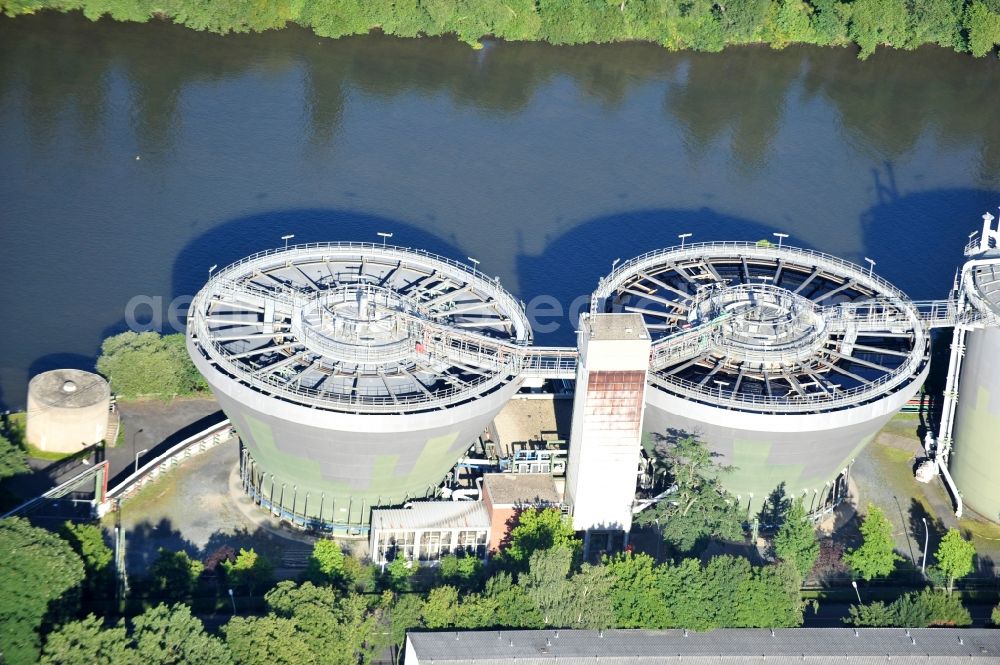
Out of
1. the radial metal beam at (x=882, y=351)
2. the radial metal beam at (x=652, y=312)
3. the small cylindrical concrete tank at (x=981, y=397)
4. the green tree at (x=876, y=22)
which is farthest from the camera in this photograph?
the green tree at (x=876, y=22)

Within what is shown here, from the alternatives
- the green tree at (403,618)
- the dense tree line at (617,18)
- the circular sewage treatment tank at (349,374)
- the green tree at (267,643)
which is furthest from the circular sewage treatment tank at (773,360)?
the dense tree line at (617,18)

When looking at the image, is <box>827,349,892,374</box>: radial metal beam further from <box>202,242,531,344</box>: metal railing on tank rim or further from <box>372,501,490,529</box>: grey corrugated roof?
<box>372,501,490,529</box>: grey corrugated roof

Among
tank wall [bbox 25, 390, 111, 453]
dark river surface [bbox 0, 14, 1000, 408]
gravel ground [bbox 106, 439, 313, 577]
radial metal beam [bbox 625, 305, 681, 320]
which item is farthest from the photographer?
Answer: dark river surface [bbox 0, 14, 1000, 408]

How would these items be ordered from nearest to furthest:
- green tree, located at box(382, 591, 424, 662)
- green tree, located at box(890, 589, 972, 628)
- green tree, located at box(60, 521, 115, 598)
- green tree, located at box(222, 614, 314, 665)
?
1. green tree, located at box(222, 614, 314, 665)
2. green tree, located at box(382, 591, 424, 662)
3. green tree, located at box(60, 521, 115, 598)
4. green tree, located at box(890, 589, 972, 628)

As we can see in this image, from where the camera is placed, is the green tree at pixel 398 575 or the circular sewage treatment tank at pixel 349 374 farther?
the green tree at pixel 398 575

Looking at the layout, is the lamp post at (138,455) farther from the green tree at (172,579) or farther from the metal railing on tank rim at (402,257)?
the metal railing on tank rim at (402,257)

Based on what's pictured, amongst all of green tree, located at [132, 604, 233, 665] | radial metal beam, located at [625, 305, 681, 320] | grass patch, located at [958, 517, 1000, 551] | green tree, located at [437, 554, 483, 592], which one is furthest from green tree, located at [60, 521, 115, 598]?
grass patch, located at [958, 517, 1000, 551]

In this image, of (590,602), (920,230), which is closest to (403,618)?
(590,602)

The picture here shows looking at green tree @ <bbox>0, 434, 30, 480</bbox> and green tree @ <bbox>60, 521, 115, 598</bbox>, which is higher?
green tree @ <bbox>0, 434, 30, 480</bbox>
